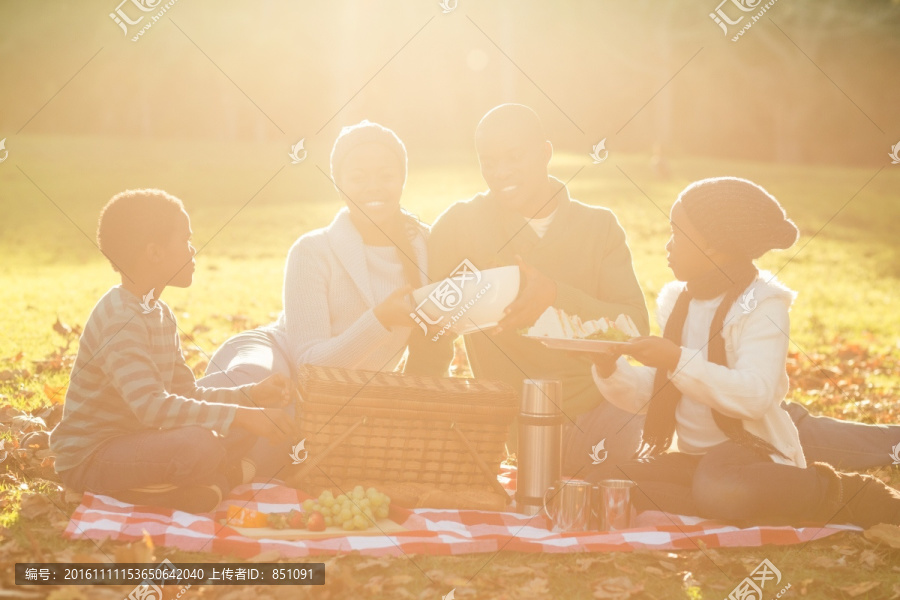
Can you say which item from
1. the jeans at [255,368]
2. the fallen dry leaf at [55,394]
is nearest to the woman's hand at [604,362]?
the jeans at [255,368]

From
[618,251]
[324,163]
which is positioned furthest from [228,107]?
[618,251]

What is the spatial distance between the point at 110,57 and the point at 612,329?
40.1 metres

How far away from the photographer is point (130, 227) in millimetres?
4586

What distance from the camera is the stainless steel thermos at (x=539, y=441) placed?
4703 millimetres

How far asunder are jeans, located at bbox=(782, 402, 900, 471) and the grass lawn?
18 centimetres

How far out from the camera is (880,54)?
38188 mm

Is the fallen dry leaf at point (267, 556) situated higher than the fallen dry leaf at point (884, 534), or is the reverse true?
the fallen dry leaf at point (884, 534)

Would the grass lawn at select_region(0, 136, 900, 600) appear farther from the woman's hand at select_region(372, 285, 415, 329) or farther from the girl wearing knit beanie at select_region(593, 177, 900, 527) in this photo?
the woman's hand at select_region(372, 285, 415, 329)

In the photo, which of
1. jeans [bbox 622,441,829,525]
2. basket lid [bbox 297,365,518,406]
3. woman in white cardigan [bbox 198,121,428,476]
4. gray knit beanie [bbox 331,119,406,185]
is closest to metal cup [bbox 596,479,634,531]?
jeans [bbox 622,441,829,525]

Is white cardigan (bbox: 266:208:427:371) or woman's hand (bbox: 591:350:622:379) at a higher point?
white cardigan (bbox: 266:208:427:371)

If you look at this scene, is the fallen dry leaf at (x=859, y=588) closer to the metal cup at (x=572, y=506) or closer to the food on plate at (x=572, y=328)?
the metal cup at (x=572, y=506)

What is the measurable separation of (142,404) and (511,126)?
2573mm

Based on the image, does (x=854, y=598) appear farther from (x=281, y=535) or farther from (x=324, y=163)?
(x=324, y=163)

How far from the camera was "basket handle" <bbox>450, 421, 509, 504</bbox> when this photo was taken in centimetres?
482
